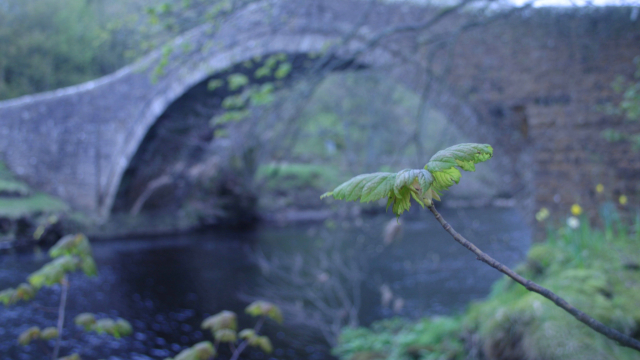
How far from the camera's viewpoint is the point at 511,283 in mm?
3424

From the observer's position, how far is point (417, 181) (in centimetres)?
79

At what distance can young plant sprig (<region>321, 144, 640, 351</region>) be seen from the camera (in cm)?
74

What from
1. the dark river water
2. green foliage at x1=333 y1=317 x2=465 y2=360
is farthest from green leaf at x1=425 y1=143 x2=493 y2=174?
the dark river water

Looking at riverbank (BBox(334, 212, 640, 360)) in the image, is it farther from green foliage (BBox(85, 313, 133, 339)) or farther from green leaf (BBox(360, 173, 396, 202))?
green foliage (BBox(85, 313, 133, 339))

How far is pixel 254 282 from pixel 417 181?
232 inches

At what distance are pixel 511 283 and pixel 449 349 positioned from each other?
28.5 inches

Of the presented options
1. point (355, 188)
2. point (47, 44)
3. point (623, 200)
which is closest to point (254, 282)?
point (623, 200)

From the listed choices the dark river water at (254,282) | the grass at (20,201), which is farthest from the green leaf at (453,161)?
the grass at (20,201)

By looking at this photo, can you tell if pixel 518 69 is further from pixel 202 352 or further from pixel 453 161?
pixel 453 161

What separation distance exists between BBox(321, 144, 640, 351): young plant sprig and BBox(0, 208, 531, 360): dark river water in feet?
11.0

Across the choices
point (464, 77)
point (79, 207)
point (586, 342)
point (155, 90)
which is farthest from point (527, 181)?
point (79, 207)

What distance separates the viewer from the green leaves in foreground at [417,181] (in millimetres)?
740

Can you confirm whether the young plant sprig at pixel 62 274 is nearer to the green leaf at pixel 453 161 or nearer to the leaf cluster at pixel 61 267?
the leaf cluster at pixel 61 267

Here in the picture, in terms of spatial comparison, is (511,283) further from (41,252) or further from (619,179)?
(41,252)
